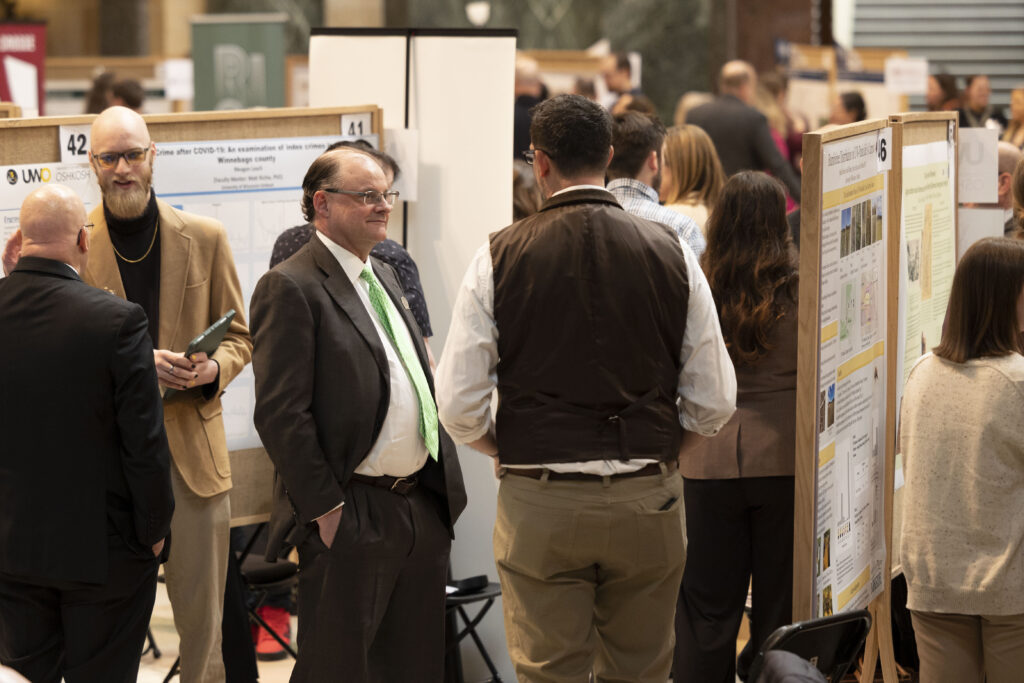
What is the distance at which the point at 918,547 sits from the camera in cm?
346

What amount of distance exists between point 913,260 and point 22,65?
17.7 ft

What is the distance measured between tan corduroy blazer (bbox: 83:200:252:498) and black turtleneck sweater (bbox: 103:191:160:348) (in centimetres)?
2

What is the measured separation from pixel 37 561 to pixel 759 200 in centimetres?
211

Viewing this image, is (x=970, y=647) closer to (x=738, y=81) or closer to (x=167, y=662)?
(x=167, y=662)

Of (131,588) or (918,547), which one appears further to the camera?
(918,547)

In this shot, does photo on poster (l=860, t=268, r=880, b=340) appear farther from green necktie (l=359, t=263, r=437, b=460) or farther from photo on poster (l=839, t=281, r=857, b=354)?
green necktie (l=359, t=263, r=437, b=460)

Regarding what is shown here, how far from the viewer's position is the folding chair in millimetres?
2674

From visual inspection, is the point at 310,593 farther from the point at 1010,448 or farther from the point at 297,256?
the point at 1010,448

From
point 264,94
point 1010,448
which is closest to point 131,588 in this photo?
point 1010,448

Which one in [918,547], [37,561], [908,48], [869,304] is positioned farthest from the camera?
[908,48]

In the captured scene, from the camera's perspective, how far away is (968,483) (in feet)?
11.0

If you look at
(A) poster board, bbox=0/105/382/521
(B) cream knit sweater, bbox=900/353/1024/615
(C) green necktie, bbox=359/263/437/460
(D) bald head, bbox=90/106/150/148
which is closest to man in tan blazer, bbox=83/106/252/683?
(D) bald head, bbox=90/106/150/148

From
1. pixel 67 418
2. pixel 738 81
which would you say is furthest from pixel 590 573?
pixel 738 81

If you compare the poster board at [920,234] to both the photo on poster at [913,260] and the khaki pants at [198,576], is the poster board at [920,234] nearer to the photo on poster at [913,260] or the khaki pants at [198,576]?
the photo on poster at [913,260]
